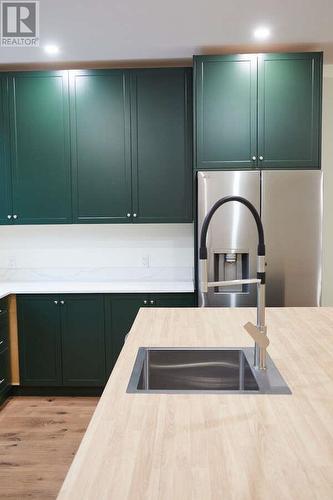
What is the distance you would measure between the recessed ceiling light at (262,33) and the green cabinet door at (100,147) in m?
1.08

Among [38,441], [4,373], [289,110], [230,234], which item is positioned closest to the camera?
[38,441]

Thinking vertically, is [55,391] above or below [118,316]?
below

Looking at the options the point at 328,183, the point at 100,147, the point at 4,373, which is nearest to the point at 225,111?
the point at 100,147

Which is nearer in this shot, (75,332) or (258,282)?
(258,282)

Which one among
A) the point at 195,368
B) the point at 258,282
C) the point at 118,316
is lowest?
the point at 118,316

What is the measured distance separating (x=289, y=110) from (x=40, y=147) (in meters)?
1.98

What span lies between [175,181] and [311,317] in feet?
5.91

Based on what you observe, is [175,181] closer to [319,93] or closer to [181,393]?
[319,93]

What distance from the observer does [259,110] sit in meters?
3.35

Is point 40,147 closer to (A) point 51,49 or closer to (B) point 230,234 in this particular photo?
(A) point 51,49

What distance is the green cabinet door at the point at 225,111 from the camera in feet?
11.0

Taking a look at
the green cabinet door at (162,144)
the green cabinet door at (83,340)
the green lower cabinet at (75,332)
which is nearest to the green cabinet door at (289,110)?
the green cabinet door at (162,144)

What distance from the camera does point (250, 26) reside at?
2941 mm

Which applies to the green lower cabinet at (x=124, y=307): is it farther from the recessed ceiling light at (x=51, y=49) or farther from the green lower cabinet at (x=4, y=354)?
the recessed ceiling light at (x=51, y=49)
